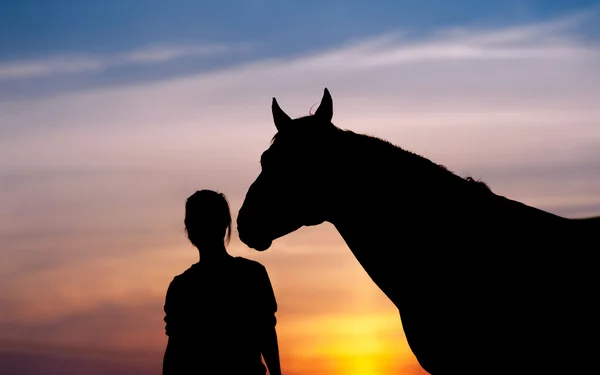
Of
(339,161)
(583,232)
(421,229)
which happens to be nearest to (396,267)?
(421,229)

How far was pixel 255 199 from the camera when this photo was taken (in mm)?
6863

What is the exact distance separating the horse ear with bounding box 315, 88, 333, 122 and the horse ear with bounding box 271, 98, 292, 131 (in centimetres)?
30

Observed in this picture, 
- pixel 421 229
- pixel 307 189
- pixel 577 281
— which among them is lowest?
pixel 577 281

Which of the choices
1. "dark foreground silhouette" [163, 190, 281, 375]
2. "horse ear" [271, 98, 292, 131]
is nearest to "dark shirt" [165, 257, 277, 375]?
"dark foreground silhouette" [163, 190, 281, 375]

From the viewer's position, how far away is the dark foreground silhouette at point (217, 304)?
5965 millimetres

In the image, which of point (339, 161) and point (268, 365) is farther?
point (339, 161)

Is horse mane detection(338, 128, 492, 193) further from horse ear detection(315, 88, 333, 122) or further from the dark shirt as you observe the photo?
the dark shirt

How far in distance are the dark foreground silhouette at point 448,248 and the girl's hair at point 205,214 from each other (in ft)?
2.82

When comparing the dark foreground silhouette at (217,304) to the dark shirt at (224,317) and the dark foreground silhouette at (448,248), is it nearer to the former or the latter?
the dark shirt at (224,317)

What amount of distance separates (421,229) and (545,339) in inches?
47.1

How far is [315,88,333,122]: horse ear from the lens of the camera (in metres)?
6.55

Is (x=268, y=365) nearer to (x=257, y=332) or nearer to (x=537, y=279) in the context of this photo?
(x=257, y=332)

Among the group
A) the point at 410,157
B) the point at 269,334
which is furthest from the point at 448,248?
the point at 269,334

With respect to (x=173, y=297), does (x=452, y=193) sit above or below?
above
